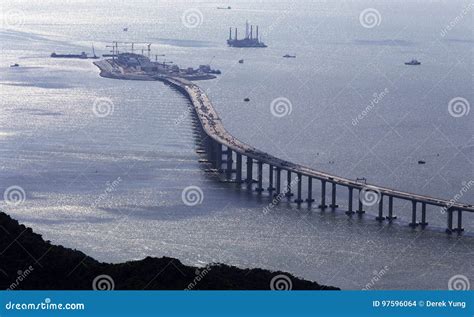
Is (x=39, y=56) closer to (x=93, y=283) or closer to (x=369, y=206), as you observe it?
(x=369, y=206)

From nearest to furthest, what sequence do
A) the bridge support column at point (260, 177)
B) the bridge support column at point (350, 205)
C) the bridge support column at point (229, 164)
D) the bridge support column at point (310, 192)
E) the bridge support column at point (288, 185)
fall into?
the bridge support column at point (350, 205)
the bridge support column at point (310, 192)
the bridge support column at point (288, 185)
the bridge support column at point (260, 177)
the bridge support column at point (229, 164)

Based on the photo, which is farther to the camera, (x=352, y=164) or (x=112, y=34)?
(x=112, y=34)

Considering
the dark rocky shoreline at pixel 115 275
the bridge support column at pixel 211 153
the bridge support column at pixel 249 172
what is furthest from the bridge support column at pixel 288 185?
the dark rocky shoreline at pixel 115 275

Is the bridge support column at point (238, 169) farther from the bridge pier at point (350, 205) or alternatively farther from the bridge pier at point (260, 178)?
the bridge pier at point (350, 205)

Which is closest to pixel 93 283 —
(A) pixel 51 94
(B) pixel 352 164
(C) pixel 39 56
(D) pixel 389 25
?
(B) pixel 352 164

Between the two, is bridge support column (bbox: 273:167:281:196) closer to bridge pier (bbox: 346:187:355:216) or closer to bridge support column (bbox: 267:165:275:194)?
bridge support column (bbox: 267:165:275:194)

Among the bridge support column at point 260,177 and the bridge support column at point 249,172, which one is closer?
the bridge support column at point 260,177

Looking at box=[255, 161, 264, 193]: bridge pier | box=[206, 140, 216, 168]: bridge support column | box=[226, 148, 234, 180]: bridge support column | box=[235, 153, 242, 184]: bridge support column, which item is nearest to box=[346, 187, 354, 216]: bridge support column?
box=[255, 161, 264, 193]: bridge pier
